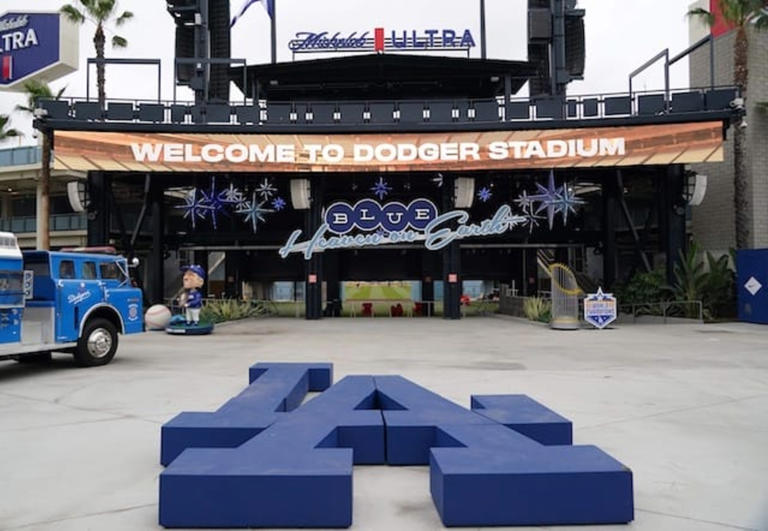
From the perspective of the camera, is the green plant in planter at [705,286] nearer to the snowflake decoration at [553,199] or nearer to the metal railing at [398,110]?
the snowflake decoration at [553,199]

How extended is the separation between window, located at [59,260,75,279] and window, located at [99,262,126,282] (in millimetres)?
861

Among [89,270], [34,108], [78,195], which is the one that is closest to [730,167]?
[89,270]

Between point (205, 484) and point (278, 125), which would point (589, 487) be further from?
point (278, 125)

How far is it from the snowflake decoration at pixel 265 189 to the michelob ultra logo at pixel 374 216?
3535mm

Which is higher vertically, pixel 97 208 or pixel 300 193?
pixel 300 193

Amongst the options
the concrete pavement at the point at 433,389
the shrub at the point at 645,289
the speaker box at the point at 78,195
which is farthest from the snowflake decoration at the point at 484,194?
the speaker box at the point at 78,195

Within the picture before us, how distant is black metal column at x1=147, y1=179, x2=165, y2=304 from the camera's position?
100 feet

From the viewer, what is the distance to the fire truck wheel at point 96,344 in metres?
13.0

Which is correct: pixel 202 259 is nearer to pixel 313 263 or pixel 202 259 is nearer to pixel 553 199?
pixel 313 263

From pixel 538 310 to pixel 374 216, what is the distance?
940 cm

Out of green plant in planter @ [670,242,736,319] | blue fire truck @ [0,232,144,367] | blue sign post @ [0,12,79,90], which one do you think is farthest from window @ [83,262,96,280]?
blue sign post @ [0,12,79,90]

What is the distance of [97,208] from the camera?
28.7 metres

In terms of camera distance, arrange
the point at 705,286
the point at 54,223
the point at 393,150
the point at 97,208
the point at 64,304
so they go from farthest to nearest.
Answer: the point at 54,223 → the point at 97,208 → the point at 393,150 → the point at 705,286 → the point at 64,304

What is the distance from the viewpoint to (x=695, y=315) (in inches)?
1025
